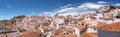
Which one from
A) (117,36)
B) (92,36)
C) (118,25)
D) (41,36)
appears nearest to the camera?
(117,36)

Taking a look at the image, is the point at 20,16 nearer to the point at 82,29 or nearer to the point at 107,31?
the point at 82,29

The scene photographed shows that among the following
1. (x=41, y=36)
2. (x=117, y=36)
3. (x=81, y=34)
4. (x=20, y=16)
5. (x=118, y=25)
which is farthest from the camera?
(x=20, y=16)

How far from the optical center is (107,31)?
1018cm

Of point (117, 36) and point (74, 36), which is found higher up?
point (117, 36)

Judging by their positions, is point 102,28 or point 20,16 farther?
point 20,16

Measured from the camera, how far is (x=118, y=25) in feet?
34.5

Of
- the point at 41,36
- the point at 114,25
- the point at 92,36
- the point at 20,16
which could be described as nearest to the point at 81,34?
the point at 92,36

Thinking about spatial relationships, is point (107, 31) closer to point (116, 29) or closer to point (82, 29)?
point (116, 29)

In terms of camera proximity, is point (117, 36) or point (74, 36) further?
point (74, 36)

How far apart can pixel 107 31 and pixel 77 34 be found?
827 inches

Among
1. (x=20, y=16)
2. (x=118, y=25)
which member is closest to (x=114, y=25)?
(x=118, y=25)

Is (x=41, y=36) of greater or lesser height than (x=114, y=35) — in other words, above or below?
below

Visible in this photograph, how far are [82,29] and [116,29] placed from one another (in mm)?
21138

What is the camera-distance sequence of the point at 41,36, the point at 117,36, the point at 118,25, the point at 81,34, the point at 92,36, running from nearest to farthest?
the point at 117,36 → the point at 118,25 → the point at 92,36 → the point at 81,34 → the point at 41,36
